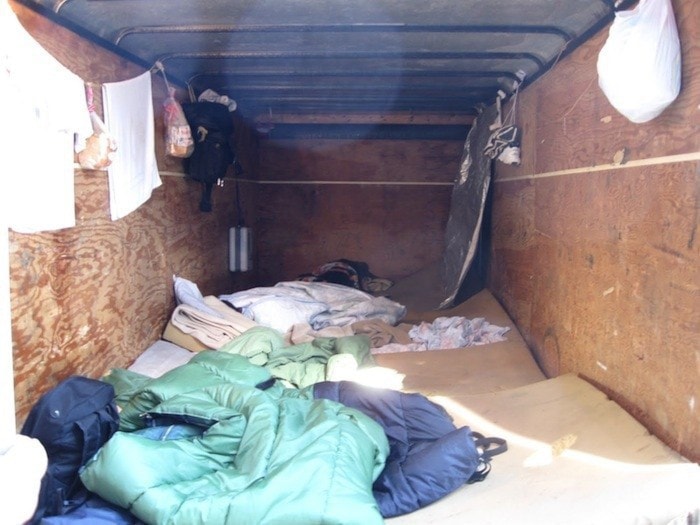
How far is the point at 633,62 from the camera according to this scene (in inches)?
68.6

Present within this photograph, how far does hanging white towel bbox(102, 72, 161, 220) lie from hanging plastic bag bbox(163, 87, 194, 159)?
0.25 meters

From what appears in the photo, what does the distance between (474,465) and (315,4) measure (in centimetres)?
193

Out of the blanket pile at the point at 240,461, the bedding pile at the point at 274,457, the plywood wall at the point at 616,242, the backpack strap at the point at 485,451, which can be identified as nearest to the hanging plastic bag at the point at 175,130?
the bedding pile at the point at 274,457

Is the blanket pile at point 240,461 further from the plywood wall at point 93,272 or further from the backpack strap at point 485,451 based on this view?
the plywood wall at point 93,272

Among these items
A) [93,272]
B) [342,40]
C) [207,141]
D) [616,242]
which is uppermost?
[342,40]

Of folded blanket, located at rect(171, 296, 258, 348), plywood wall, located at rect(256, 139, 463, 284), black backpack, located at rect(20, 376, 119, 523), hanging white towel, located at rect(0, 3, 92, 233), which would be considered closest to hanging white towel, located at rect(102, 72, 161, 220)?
hanging white towel, located at rect(0, 3, 92, 233)

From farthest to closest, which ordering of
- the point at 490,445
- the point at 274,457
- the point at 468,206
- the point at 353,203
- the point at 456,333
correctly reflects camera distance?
the point at 353,203 < the point at 468,206 < the point at 456,333 < the point at 490,445 < the point at 274,457

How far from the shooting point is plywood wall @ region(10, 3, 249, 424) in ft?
6.93

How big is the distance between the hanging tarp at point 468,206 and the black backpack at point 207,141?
6.30ft

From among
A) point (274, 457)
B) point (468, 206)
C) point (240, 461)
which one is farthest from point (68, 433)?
point (468, 206)

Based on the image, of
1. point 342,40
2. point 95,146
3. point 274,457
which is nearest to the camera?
point 274,457

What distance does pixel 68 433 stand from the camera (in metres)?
1.75

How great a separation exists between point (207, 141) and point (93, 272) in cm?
155

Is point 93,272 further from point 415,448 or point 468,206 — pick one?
point 468,206
